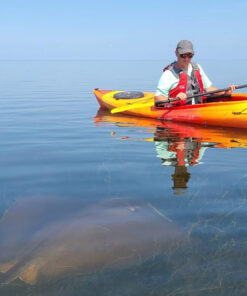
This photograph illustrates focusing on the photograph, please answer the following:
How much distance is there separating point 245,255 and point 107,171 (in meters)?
3.07

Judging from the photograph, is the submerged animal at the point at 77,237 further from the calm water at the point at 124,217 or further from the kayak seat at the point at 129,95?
the kayak seat at the point at 129,95

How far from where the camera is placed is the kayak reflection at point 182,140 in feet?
19.0

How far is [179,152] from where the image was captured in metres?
6.68

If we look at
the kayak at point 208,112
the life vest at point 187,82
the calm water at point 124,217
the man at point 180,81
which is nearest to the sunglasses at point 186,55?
the man at point 180,81

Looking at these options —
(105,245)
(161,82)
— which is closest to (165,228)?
(105,245)

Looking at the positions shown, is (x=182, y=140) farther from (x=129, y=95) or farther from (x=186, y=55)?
(x=129, y=95)

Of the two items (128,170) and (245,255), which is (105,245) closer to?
(245,255)

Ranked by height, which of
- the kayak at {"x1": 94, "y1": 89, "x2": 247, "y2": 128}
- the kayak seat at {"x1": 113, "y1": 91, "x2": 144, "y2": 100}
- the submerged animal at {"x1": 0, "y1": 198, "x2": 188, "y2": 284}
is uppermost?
the kayak seat at {"x1": 113, "y1": 91, "x2": 144, "y2": 100}

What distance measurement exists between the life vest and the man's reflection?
112 cm

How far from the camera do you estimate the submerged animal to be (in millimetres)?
2904

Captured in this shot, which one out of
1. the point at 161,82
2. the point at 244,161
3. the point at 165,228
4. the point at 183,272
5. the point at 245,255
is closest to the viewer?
the point at 183,272

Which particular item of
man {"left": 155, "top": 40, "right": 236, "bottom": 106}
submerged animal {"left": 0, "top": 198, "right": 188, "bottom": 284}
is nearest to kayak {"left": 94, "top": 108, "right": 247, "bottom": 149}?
man {"left": 155, "top": 40, "right": 236, "bottom": 106}

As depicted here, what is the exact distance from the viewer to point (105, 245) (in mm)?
3215

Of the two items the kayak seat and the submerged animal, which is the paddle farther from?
the submerged animal
